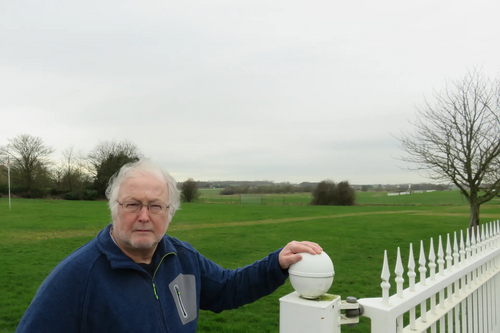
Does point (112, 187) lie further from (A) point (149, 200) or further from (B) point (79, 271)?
(B) point (79, 271)

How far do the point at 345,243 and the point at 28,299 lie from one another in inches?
413

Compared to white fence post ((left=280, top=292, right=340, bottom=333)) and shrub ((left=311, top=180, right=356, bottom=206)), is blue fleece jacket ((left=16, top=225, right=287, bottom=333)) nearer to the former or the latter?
white fence post ((left=280, top=292, right=340, bottom=333))

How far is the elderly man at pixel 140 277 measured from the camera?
4.70 feet

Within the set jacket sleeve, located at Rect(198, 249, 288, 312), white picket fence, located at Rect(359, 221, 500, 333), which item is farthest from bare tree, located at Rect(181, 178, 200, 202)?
jacket sleeve, located at Rect(198, 249, 288, 312)

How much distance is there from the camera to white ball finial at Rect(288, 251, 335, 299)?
5.01 ft

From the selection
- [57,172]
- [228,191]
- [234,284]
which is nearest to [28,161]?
[57,172]

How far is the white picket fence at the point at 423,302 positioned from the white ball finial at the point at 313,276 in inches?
2.0

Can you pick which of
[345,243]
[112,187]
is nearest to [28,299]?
[112,187]

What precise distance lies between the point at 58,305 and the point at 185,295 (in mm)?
617

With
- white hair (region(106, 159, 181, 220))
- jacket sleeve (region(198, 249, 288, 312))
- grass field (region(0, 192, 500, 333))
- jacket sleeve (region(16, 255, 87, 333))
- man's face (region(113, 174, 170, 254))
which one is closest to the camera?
jacket sleeve (region(16, 255, 87, 333))

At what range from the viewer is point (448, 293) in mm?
2738

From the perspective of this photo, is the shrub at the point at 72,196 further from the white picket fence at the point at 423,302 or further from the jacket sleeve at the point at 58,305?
the jacket sleeve at the point at 58,305

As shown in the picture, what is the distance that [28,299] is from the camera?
19.1 ft

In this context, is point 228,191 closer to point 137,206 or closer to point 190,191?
point 190,191
